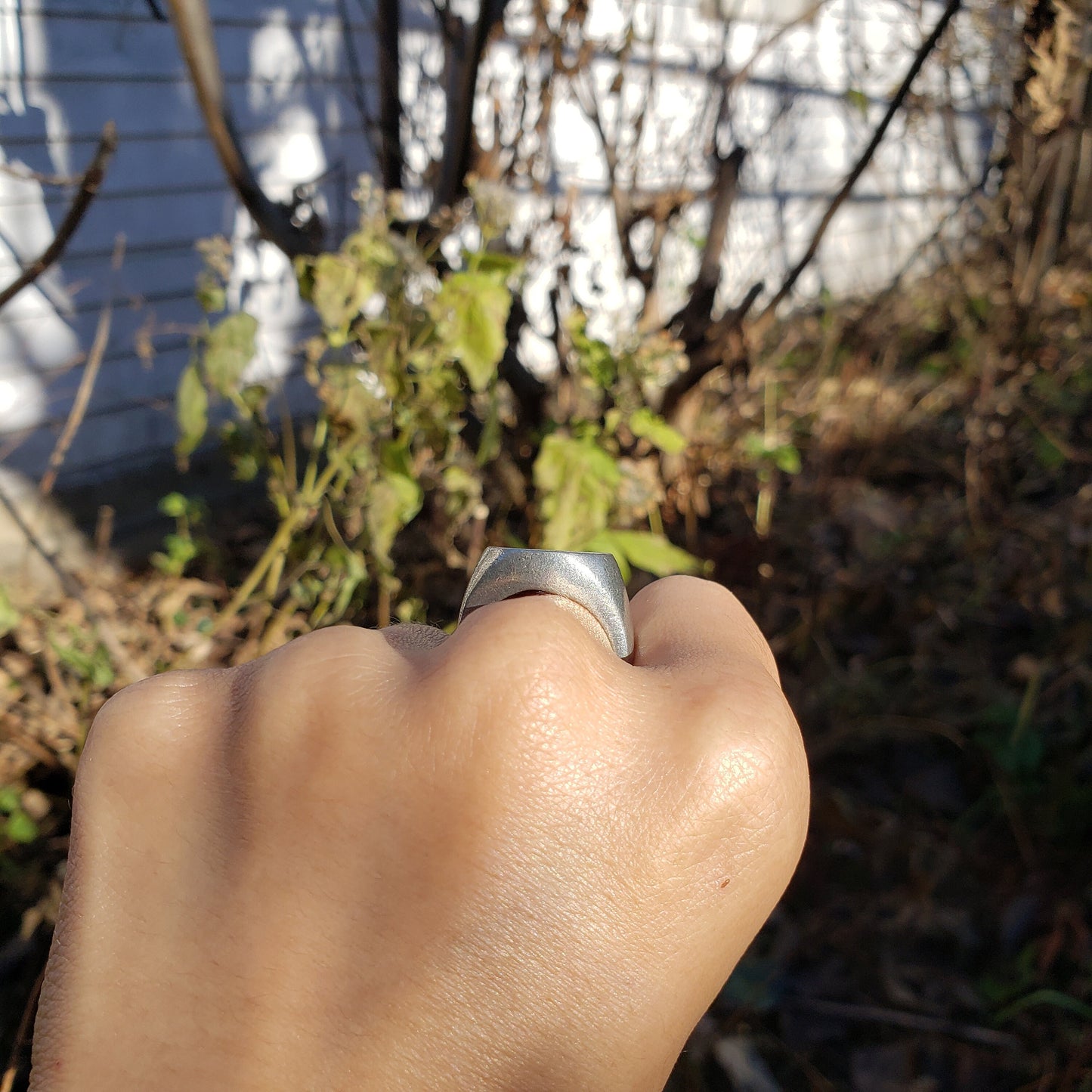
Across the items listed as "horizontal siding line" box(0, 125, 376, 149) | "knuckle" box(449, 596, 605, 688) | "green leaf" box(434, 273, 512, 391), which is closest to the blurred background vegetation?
"green leaf" box(434, 273, 512, 391)

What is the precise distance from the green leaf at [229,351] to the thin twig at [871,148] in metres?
1.59

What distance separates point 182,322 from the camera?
3066mm

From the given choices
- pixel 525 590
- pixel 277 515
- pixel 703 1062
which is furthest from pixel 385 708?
pixel 277 515

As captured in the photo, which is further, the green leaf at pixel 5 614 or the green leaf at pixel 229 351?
the green leaf at pixel 5 614

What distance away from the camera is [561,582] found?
56 centimetres

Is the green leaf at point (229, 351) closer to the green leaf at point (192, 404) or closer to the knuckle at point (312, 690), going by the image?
the green leaf at point (192, 404)

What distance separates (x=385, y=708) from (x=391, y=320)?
1332 mm

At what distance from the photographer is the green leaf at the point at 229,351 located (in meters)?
1.66

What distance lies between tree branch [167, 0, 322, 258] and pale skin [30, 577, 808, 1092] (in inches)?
69.7

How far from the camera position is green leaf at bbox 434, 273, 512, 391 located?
161 cm

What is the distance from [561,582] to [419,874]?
20 centimetres

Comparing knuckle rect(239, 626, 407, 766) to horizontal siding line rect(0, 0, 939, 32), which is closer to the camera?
knuckle rect(239, 626, 407, 766)

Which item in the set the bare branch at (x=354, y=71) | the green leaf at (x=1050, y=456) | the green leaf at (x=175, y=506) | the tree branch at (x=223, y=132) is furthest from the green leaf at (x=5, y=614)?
the green leaf at (x=1050, y=456)

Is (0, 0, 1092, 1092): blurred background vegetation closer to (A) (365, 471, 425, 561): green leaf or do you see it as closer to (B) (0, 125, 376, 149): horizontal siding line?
(A) (365, 471, 425, 561): green leaf
